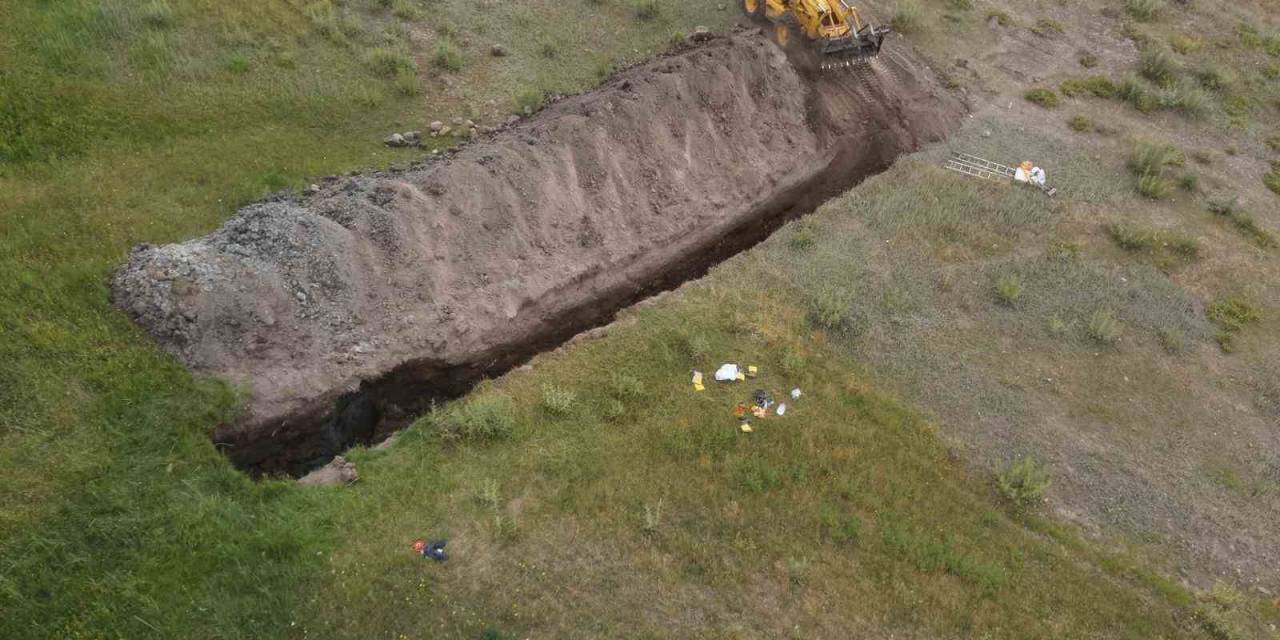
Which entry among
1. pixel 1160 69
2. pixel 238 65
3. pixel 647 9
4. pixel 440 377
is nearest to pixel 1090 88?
pixel 1160 69

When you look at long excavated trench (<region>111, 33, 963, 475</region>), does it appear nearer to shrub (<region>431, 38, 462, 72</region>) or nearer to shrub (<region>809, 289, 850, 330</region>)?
shrub (<region>431, 38, 462, 72</region>)

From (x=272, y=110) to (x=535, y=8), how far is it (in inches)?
342

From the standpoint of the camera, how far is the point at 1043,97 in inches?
918

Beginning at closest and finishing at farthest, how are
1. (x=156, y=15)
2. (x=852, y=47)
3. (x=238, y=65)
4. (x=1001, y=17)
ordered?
(x=238, y=65)
(x=156, y=15)
(x=852, y=47)
(x=1001, y=17)

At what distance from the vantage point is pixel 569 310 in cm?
1778

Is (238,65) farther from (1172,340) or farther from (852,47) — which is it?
(1172,340)

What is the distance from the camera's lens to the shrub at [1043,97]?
→ 23.2m

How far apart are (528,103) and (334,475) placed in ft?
37.3

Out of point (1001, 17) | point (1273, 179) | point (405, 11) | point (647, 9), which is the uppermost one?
point (405, 11)

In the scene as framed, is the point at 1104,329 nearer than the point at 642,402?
No

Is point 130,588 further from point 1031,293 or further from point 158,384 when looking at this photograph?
point 1031,293

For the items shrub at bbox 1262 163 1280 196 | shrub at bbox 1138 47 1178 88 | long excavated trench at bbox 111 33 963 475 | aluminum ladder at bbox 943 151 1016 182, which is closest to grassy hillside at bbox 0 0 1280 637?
shrub at bbox 1262 163 1280 196

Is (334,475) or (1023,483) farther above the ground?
(334,475)

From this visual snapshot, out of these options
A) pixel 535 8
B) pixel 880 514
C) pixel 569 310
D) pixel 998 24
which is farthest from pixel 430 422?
pixel 998 24
